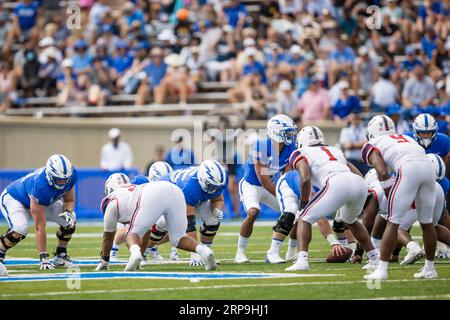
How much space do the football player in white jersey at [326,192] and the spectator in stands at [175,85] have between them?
11.9m

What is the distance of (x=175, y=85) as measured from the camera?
23344 mm

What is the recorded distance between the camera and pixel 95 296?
29.9 feet

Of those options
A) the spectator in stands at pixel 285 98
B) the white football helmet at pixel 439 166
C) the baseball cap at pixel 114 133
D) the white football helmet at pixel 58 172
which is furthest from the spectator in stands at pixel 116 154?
the white football helmet at pixel 439 166

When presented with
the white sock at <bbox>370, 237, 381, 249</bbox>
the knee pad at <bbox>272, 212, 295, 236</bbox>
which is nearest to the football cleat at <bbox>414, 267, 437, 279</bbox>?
the white sock at <bbox>370, 237, 381, 249</bbox>

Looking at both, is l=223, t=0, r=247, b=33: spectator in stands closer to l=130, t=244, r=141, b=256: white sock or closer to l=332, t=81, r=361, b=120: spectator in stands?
l=332, t=81, r=361, b=120: spectator in stands

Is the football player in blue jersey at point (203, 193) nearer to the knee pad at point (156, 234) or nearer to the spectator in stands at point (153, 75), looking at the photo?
the knee pad at point (156, 234)

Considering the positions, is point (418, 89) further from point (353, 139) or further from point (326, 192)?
point (326, 192)

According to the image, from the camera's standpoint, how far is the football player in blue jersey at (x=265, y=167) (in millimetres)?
13008

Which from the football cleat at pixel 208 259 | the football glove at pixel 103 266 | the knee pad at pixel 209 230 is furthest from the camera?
the knee pad at pixel 209 230

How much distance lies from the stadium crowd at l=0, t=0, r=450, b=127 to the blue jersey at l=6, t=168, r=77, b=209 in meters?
8.58

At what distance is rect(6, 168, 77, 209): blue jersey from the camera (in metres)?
12.0

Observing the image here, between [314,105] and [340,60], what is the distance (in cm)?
140

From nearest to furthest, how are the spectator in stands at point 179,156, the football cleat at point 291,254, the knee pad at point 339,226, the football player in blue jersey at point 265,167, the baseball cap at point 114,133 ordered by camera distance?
the knee pad at point 339,226 → the football cleat at point 291,254 → the football player in blue jersey at point 265,167 → the spectator in stands at point 179,156 → the baseball cap at point 114,133
